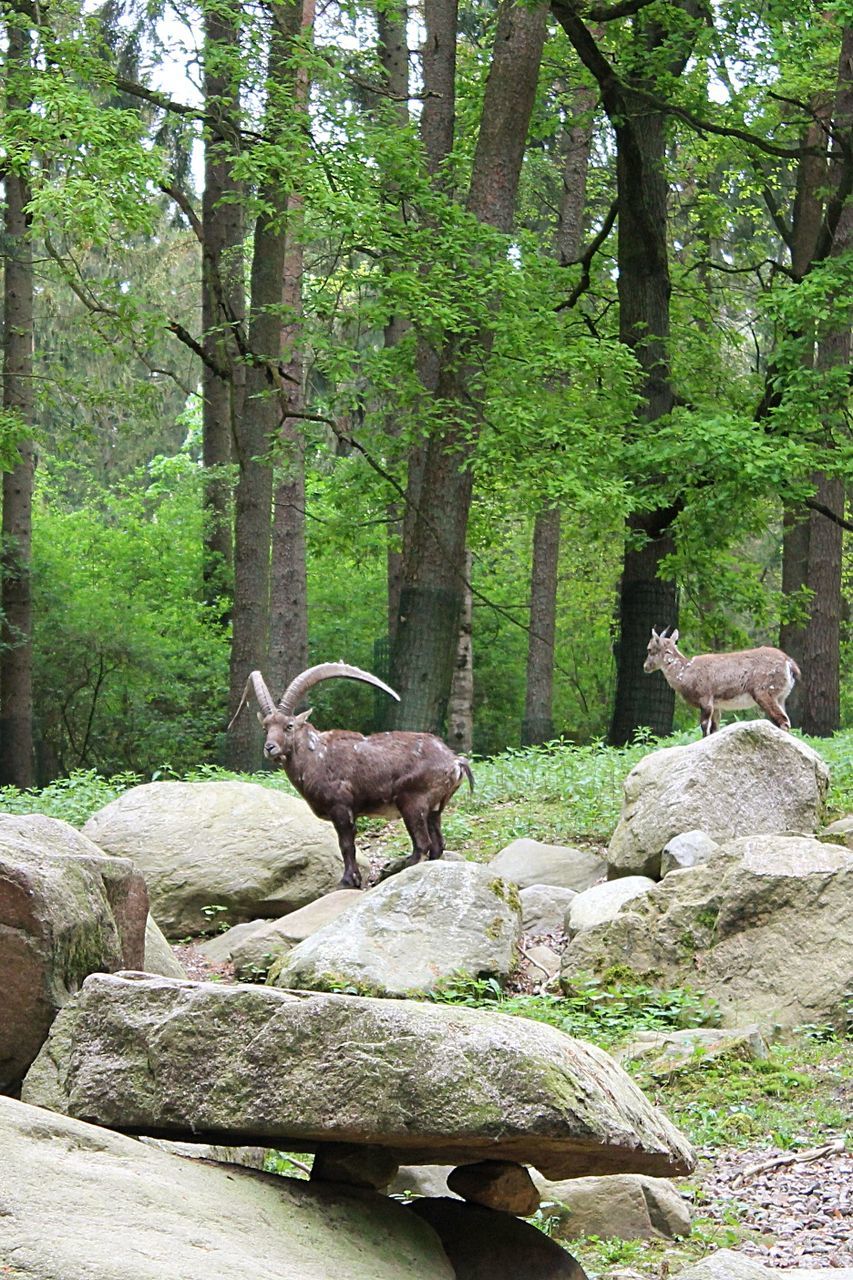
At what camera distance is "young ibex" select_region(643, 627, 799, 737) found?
1966cm

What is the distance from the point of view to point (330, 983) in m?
10.1

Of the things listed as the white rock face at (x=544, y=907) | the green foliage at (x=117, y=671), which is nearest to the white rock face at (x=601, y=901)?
the white rock face at (x=544, y=907)

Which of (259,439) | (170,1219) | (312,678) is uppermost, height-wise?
(259,439)

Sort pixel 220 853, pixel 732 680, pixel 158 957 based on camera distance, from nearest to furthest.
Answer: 1. pixel 158 957
2. pixel 220 853
3. pixel 732 680

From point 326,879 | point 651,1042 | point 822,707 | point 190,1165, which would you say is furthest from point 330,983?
point 822,707

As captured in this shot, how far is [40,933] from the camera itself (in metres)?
5.92

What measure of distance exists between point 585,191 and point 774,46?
10.6 metres

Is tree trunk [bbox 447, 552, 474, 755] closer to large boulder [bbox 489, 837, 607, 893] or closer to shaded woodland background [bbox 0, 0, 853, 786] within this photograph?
shaded woodland background [bbox 0, 0, 853, 786]

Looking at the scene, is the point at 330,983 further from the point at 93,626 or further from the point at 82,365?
the point at 82,365

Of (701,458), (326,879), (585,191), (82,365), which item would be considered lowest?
(326,879)

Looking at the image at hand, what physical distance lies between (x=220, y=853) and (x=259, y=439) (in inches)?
313

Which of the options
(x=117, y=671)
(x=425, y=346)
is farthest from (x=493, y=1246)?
(x=117, y=671)

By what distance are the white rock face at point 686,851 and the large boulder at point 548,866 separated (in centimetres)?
158

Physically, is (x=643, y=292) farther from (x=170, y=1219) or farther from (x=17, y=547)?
(x=170, y=1219)
